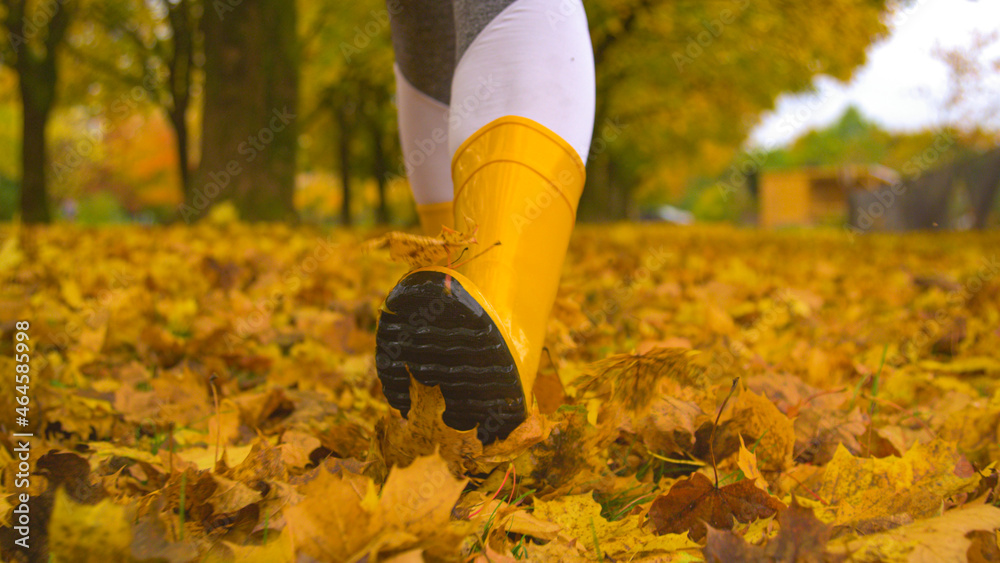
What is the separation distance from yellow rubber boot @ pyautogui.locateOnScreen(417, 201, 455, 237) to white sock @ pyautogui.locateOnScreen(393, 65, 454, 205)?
14 millimetres

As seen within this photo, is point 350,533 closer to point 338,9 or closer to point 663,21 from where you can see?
point 663,21

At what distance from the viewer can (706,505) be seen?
2.58 ft

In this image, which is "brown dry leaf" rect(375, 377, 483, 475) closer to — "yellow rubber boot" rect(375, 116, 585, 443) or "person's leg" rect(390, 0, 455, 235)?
"yellow rubber boot" rect(375, 116, 585, 443)

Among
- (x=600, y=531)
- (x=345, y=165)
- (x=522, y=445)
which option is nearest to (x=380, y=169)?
(x=345, y=165)

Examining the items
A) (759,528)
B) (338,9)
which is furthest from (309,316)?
(338,9)

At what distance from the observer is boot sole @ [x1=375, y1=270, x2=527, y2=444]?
2.68 feet

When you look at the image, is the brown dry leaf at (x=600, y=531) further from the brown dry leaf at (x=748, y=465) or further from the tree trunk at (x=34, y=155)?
the tree trunk at (x=34, y=155)

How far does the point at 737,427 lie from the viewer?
956 millimetres

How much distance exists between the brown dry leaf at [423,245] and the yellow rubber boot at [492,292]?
0.06 feet

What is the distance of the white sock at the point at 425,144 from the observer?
144 cm

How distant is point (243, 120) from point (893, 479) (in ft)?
18.8

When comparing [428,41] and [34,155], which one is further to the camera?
[34,155]

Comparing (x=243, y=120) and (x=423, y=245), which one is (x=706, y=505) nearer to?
(x=423, y=245)

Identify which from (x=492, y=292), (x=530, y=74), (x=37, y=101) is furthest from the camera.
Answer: (x=37, y=101)
